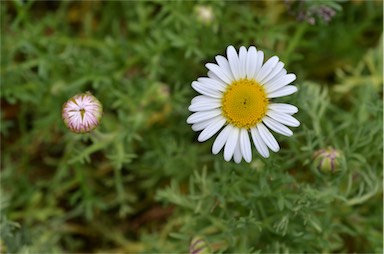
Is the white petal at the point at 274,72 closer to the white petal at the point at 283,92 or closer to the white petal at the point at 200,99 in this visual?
the white petal at the point at 283,92

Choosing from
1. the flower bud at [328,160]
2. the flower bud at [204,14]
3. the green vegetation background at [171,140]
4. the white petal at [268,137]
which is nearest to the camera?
the white petal at [268,137]

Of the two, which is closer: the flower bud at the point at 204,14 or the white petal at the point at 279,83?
the white petal at the point at 279,83

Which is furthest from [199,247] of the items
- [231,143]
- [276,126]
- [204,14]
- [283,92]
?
[204,14]

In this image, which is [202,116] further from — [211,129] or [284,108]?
[284,108]

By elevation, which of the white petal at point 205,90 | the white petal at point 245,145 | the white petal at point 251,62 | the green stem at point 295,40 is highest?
the green stem at point 295,40

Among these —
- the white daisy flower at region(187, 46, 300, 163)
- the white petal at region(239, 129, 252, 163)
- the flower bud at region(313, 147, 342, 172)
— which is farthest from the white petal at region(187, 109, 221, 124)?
the flower bud at region(313, 147, 342, 172)

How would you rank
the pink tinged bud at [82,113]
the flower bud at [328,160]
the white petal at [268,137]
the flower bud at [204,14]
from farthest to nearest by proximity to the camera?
the flower bud at [204,14] < the flower bud at [328,160] < the pink tinged bud at [82,113] < the white petal at [268,137]

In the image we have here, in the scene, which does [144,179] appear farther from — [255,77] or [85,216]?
[255,77]

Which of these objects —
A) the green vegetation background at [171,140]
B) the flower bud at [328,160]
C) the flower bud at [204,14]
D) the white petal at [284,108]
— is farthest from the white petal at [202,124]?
the flower bud at [204,14]

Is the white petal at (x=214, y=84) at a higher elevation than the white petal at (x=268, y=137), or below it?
higher
